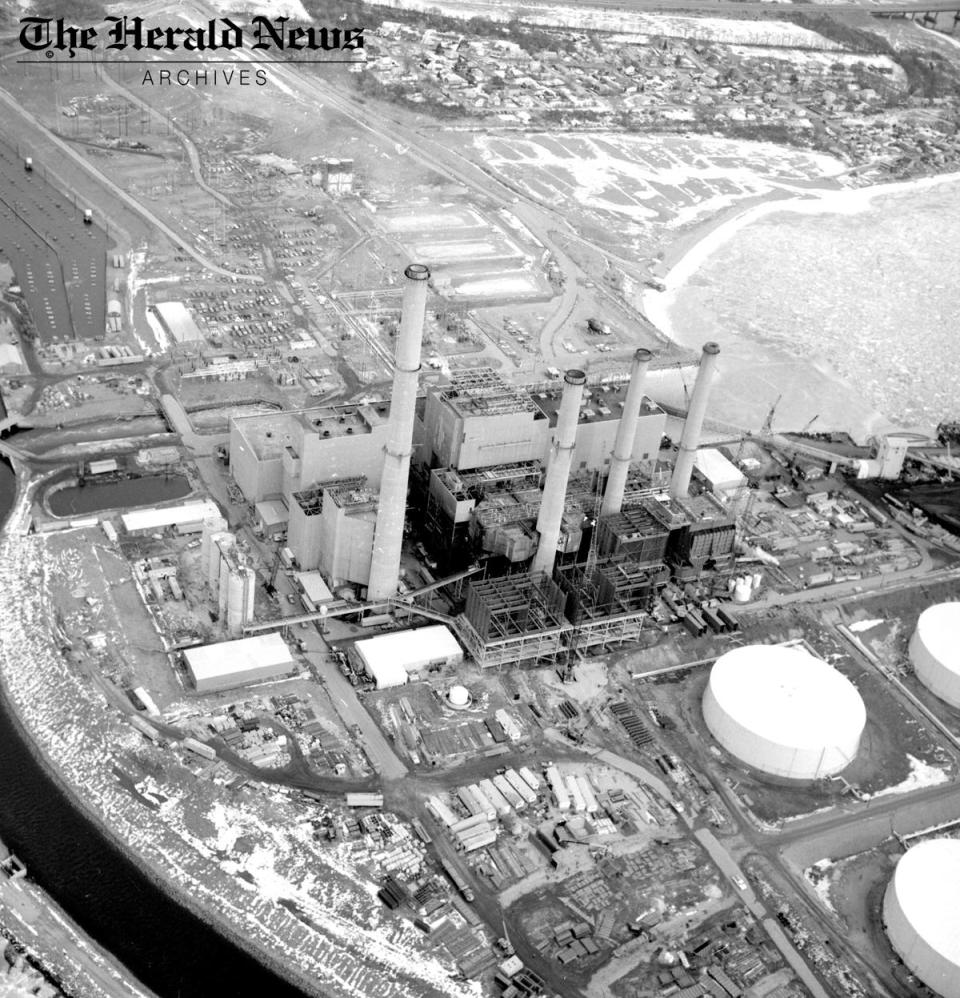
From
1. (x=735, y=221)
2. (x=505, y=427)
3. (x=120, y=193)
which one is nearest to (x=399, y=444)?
(x=505, y=427)

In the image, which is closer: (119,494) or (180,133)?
(119,494)

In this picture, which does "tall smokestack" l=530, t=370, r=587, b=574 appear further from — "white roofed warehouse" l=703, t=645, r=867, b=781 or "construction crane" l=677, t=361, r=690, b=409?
"construction crane" l=677, t=361, r=690, b=409

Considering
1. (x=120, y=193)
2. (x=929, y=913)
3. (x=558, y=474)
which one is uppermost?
(x=558, y=474)

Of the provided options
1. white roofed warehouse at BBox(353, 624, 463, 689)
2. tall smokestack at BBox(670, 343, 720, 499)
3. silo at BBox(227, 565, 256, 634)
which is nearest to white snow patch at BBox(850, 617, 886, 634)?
tall smokestack at BBox(670, 343, 720, 499)

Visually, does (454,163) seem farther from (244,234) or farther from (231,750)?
(231,750)

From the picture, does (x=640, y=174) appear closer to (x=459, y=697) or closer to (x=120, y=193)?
(x=120, y=193)
